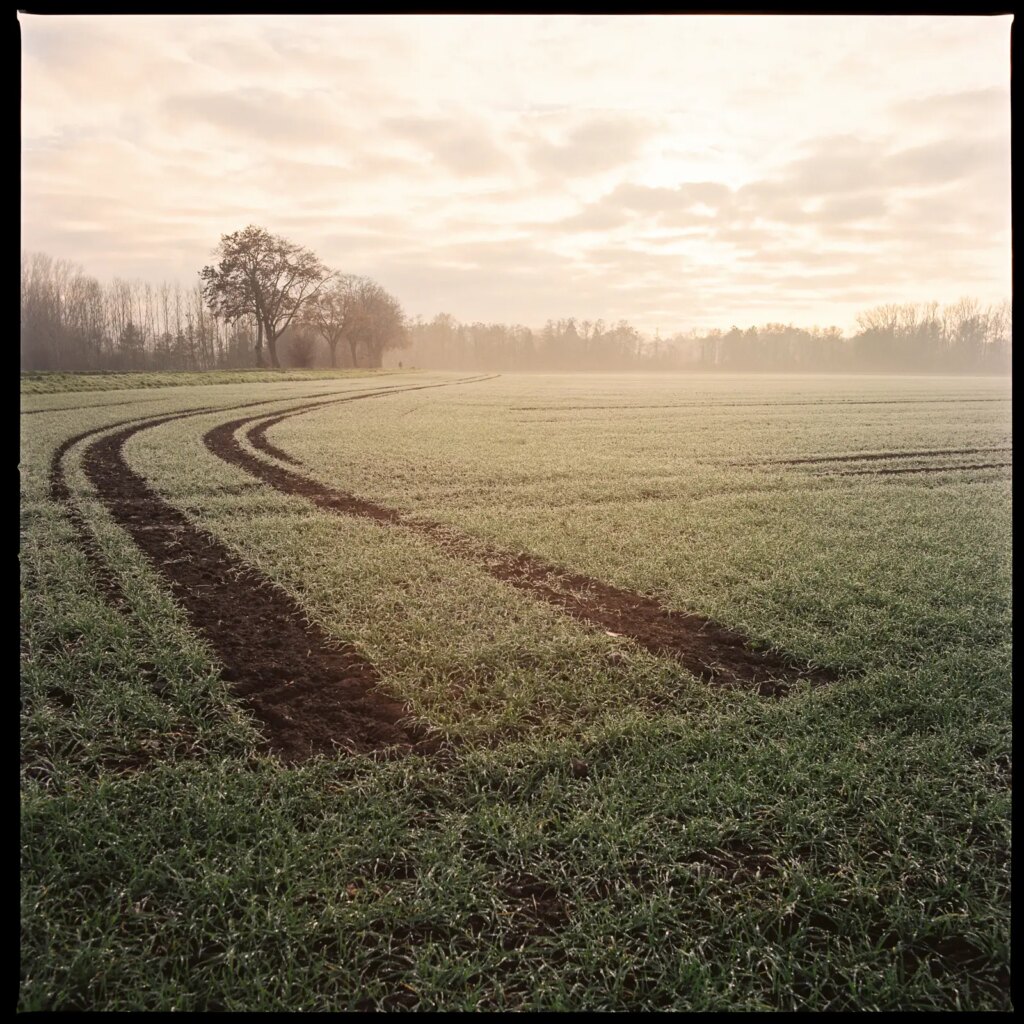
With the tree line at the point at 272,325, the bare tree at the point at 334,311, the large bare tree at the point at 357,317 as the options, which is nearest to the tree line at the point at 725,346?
the tree line at the point at 272,325

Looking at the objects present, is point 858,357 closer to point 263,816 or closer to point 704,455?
point 704,455

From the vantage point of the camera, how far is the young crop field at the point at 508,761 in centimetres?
176

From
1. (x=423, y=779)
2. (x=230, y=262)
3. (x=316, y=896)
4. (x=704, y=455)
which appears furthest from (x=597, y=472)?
(x=316, y=896)

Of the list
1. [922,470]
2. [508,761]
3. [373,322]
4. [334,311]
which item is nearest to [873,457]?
[922,470]

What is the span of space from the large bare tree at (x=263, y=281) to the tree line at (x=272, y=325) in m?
0.01

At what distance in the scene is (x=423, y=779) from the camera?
8.25 feet

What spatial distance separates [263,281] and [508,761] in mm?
5920

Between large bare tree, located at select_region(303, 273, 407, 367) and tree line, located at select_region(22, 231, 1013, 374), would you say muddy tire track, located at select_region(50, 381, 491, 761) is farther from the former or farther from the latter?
large bare tree, located at select_region(303, 273, 407, 367)

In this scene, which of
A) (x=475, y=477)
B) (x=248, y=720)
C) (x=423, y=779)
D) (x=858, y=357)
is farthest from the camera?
(x=858, y=357)

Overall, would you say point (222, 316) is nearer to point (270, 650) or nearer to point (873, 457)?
point (270, 650)

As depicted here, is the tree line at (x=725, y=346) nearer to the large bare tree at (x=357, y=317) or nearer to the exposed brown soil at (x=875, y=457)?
the large bare tree at (x=357, y=317)

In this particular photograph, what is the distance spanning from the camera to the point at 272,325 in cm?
739

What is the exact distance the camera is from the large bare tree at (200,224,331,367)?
613cm

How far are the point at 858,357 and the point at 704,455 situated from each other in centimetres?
659
